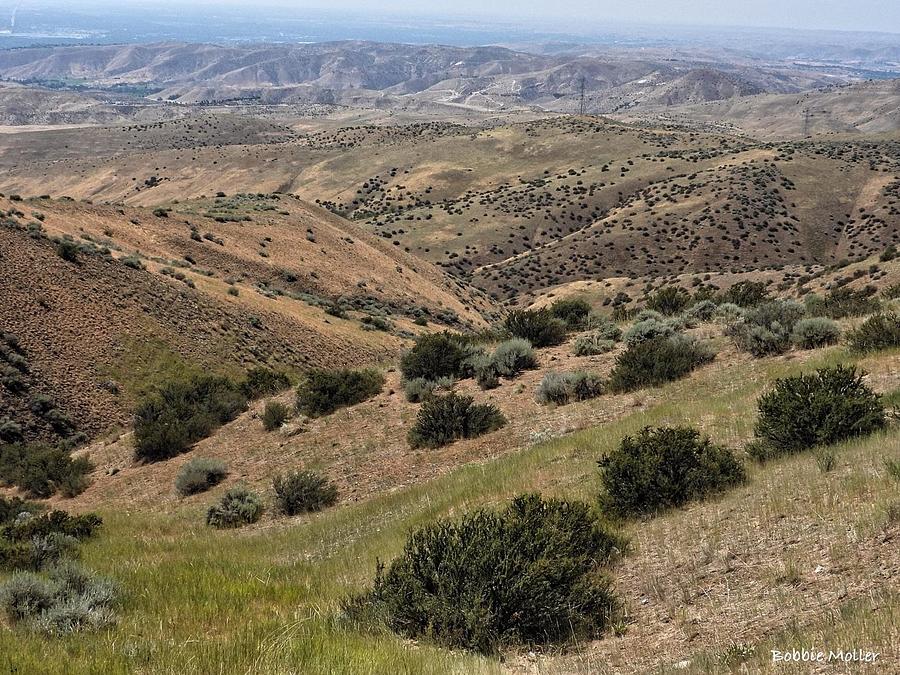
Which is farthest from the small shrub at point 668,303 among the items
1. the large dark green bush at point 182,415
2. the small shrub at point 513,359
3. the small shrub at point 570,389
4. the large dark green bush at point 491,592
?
the large dark green bush at point 491,592

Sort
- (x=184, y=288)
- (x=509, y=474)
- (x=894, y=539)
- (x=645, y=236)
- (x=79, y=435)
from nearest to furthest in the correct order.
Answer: (x=894, y=539) → (x=509, y=474) → (x=79, y=435) → (x=184, y=288) → (x=645, y=236)

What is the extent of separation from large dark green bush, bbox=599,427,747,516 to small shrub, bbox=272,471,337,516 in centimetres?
519

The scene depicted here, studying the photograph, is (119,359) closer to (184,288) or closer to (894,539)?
(184,288)

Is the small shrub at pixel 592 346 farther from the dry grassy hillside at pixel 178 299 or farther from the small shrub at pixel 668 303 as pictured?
the dry grassy hillside at pixel 178 299

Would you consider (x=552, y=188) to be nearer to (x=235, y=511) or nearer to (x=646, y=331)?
(x=646, y=331)

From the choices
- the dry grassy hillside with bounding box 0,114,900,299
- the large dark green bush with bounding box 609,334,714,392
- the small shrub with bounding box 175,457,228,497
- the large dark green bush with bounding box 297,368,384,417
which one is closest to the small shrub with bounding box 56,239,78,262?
the large dark green bush with bounding box 297,368,384,417

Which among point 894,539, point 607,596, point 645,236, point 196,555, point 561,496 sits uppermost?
point 894,539

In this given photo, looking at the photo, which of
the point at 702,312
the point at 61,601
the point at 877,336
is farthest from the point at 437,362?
the point at 61,601

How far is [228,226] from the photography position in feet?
143

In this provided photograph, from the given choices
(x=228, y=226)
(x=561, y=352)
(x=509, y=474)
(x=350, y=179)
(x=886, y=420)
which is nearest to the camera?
(x=886, y=420)

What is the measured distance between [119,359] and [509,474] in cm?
1800

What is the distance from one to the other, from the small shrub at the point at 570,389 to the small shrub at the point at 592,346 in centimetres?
279

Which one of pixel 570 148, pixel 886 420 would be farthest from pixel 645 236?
pixel 886 420

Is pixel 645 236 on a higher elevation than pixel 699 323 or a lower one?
lower
